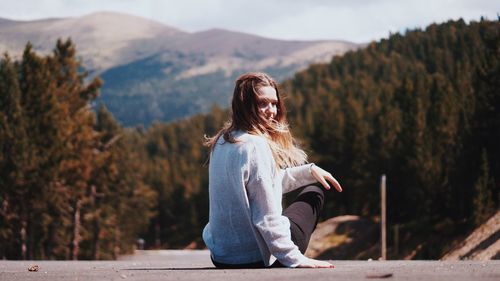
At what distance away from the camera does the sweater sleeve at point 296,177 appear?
317 inches

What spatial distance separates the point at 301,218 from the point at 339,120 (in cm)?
9617

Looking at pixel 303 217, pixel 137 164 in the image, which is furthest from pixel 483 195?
pixel 303 217

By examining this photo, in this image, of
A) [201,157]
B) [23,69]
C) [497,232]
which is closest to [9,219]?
[23,69]

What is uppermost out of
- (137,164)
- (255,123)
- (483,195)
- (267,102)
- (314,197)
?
(267,102)

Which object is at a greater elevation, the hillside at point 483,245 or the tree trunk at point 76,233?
the hillside at point 483,245

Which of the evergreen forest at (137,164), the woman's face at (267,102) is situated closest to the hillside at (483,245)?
the evergreen forest at (137,164)

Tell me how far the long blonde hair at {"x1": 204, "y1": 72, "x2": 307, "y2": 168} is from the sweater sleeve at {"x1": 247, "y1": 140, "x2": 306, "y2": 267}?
18 cm

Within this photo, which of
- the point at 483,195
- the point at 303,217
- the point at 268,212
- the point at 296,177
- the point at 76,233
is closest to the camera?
the point at 268,212

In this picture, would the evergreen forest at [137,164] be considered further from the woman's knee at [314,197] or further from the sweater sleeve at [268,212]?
the sweater sleeve at [268,212]

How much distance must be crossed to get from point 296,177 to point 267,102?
80cm

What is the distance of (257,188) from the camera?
743 centimetres

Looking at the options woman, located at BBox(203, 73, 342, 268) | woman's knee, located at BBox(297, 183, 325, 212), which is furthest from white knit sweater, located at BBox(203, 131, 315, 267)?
woman's knee, located at BBox(297, 183, 325, 212)

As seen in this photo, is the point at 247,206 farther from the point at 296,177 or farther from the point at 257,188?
the point at 296,177

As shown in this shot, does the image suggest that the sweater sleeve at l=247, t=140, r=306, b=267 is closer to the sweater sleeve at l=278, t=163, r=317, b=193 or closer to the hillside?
the sweater sleeve at l=278, t=163, r=317, b=193
